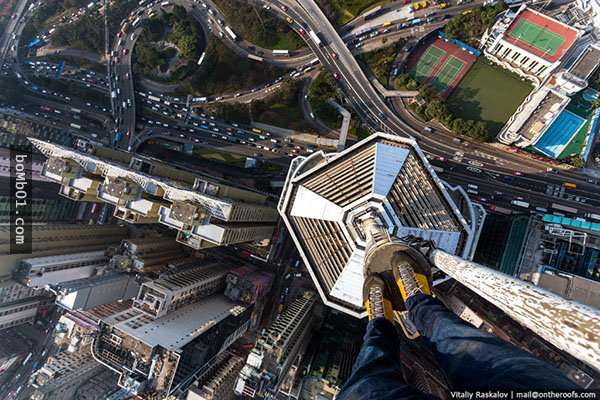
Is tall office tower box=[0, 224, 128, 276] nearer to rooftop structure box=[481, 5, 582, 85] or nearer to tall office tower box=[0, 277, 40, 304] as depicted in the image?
tall office tower box=[0, 277, 40, 304]

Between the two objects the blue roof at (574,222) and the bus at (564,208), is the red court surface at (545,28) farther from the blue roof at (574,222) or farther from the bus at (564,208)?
the blue roof at (574,222)

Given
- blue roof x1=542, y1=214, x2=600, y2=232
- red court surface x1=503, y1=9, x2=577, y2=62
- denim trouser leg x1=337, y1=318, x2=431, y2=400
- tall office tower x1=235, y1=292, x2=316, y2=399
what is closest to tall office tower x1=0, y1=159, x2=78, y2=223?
tall office tower x1=235, y1=292, x2=316, y2=399

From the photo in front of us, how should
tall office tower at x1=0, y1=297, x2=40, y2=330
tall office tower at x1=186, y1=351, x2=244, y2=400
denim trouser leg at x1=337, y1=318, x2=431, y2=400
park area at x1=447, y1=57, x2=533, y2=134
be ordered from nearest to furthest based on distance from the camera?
denim trouser leg at x1=337, y1=318, x2=431, y2=400, tall office tower at x1=186, y1=351, x2=244, y2=400, tall office tower at x1=0, y1=297, x2=40, y2=330, park area at x1=447, y1=57, x2=533, y2=134

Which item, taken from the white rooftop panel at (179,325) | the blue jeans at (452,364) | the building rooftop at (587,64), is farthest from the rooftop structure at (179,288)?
the building rooftop at (587,64)

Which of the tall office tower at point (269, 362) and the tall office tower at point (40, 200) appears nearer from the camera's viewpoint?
the tall office tower at point (269, 362)

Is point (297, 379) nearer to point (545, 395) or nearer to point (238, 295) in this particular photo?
point (238, 295)
